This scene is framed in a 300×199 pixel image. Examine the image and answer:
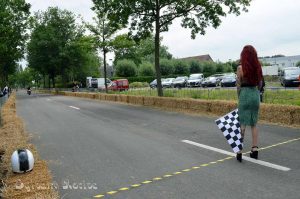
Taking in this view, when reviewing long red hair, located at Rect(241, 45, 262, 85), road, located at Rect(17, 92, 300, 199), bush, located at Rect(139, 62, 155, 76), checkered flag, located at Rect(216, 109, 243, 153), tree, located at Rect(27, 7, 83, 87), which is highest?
tree, located at Rect(27, 7, 83, 87)

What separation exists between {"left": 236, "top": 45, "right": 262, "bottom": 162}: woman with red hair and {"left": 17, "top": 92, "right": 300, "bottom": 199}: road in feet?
2.38

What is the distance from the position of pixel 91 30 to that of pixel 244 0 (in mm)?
19717

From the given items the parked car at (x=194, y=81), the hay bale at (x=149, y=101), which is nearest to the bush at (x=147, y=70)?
the parked car at (x=194, y=81)

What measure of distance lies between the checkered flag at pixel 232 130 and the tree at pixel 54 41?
184 ft

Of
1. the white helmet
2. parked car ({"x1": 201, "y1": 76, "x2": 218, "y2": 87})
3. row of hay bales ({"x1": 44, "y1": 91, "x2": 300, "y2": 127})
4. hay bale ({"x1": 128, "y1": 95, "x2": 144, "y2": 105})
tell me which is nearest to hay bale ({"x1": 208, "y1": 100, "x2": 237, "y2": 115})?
row of hay bales ({"x1": 44, "y1": 91, "x2": 300, "y2": 127})

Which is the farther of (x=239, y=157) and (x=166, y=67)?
(x=166, y=67)

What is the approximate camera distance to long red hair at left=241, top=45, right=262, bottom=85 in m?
6.61

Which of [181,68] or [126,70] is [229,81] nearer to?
[126,70]

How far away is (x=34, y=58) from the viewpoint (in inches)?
2505

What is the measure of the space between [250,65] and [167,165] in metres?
2.38

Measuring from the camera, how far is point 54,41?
199 ft

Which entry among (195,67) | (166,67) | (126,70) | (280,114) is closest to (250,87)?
(280,114)

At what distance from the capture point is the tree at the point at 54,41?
61.1m

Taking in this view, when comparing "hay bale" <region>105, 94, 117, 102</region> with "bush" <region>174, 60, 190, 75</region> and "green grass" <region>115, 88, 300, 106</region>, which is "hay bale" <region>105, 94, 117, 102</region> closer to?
"green grass" <region>115, 88, 300, 106</region>
